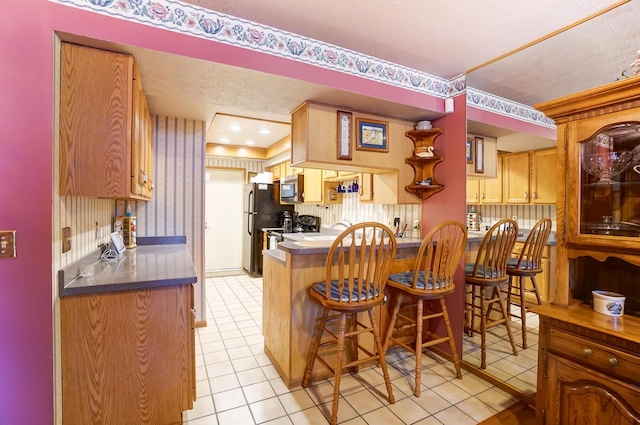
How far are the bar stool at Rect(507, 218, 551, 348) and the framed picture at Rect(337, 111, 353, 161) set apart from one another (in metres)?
1.40

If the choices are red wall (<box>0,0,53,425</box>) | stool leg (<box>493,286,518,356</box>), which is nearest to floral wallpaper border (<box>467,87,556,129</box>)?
stool leg (<box>493,286,518,356</box>)

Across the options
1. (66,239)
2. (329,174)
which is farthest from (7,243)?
(329,174)

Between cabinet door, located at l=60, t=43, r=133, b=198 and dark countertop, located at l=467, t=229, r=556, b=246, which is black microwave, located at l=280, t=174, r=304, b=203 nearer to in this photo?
dark countertop, located at l=467, t=229, r=556, b=246

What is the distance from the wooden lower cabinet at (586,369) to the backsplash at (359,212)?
1547 millimetres

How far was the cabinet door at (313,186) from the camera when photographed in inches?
167

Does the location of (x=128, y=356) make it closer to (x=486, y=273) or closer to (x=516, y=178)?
(x=486, y=273)

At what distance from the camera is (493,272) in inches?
85.0

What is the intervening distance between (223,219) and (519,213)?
4.95 m

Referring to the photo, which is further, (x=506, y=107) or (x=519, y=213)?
(x=506, y=107)

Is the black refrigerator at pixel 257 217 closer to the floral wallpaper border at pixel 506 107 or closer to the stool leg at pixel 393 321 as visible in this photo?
the stool leg at pixel 393 321

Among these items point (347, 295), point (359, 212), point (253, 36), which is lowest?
point (347, 295)

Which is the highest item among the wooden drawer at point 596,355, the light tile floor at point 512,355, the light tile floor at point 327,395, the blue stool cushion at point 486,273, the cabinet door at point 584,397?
the blue stool cushion at point 486,273

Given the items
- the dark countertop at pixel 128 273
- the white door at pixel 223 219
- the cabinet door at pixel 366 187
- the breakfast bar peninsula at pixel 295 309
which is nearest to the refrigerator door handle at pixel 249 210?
the white door at pixel 223 219

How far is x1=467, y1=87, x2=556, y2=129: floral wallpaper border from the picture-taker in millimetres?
1827
